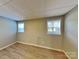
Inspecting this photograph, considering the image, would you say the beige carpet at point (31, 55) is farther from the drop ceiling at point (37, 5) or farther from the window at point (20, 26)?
the window at point (20, 26)

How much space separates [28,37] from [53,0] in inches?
159

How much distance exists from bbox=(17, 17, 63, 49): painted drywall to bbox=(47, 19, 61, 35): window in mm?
247

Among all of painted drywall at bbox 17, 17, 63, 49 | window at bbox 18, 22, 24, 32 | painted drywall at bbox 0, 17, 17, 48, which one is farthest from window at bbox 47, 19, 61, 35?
painted drywall at bbox 0, 17, 17, 48

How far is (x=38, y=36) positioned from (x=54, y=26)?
1431 mm

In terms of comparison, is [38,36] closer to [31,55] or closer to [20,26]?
[31,55]

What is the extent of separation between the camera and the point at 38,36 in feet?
15.7

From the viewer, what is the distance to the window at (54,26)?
3883 mm

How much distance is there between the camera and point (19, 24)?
5859 mm

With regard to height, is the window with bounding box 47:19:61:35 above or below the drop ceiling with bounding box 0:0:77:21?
below

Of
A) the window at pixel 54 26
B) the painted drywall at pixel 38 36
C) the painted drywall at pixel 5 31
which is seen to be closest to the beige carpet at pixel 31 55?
the painted drywall at pixel 38 36

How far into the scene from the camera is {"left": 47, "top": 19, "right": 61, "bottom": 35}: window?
388cm

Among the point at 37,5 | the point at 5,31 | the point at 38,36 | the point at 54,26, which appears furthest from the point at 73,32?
the point at 5,31

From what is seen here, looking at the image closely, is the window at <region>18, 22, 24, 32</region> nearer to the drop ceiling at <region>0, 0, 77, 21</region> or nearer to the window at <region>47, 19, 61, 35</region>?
the window at <region>47, 19, 61, 35</region>

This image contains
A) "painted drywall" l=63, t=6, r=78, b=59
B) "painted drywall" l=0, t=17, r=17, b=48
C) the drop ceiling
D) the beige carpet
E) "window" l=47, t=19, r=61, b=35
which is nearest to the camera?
the drop ceiling
